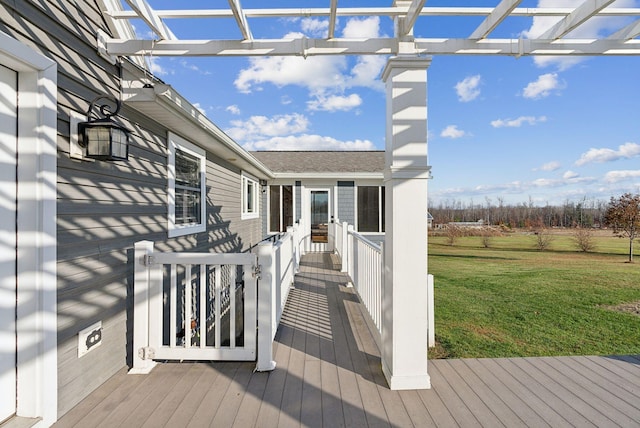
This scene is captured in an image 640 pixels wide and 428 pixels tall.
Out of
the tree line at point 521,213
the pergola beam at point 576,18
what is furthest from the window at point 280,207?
the tree line at point 521,213

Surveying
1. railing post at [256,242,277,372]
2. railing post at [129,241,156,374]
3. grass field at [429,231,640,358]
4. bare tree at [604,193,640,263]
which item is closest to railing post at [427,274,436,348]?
grass field at [429,231,640,358]

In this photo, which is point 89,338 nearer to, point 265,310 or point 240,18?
point 265,310

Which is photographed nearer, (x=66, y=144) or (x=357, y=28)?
(x=66, y=144)

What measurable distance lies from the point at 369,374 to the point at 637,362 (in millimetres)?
2350

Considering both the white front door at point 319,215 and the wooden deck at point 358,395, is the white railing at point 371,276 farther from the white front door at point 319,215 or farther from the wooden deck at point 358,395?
the white front door at point 319,215

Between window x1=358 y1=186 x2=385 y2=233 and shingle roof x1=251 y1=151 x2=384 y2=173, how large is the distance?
76cm

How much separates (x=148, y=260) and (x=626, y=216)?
15431 millimetres

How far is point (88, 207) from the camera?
2229 millimetres

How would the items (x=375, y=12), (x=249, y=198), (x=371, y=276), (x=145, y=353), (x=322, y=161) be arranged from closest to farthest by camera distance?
(x=375, y=12) < (x=145, y=353) < (x=371, y=276) < (x=249, y=198) < (x=322, y=161)

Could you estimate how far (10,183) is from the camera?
1732 mm

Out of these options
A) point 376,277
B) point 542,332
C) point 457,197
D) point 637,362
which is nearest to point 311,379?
point 376,277

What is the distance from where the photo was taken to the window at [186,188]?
11.9 ft

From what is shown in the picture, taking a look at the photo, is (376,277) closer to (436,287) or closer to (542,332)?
(542,332)

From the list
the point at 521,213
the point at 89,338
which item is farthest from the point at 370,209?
the point at 521,213
